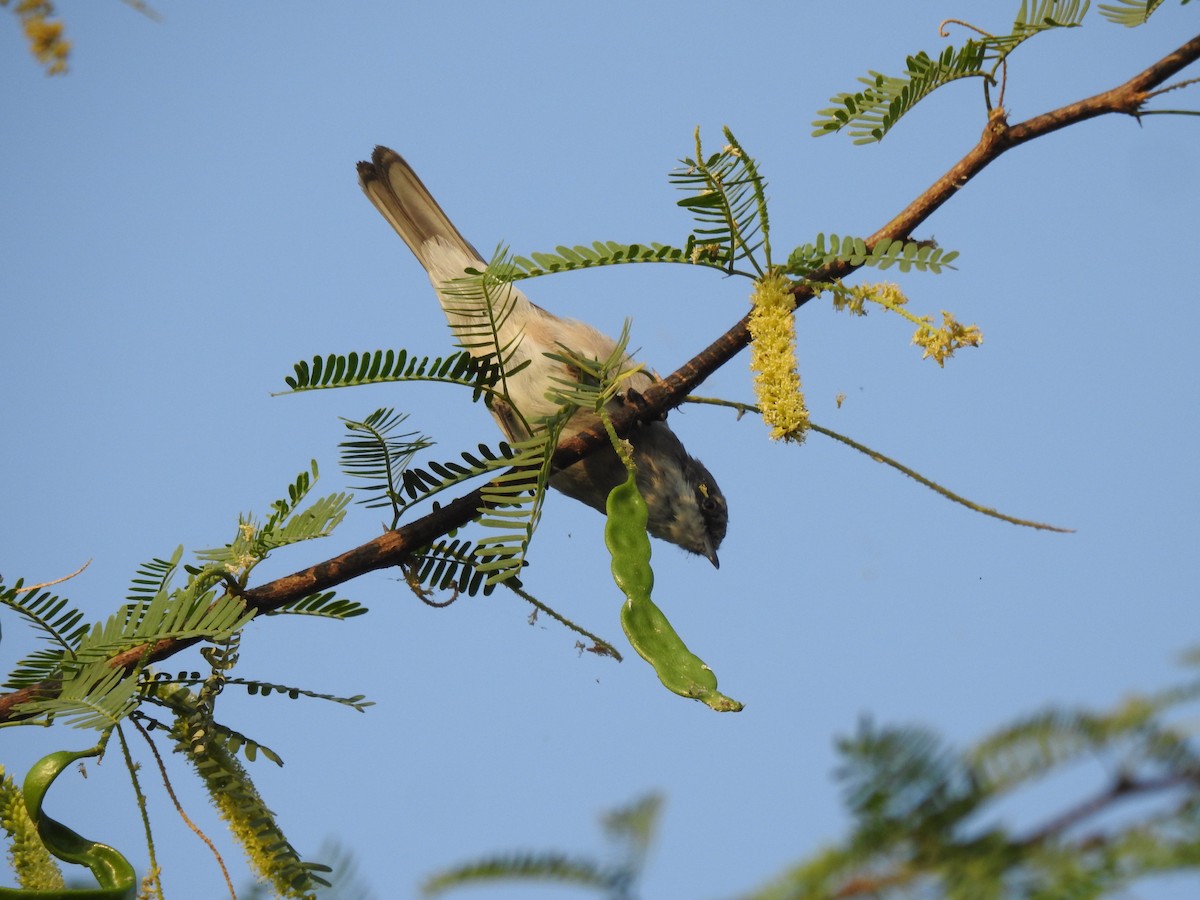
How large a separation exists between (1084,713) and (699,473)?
4999 mm

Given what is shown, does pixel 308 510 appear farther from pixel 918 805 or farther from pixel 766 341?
pixel 918 805

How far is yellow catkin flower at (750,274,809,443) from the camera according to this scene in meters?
2.45

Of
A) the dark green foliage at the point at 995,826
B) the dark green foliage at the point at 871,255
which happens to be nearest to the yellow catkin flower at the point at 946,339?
the dark green foliage at the point at 871,255

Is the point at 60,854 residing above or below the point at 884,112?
below

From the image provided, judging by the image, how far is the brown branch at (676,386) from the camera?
2.34 meters

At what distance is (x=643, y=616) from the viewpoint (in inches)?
96.8

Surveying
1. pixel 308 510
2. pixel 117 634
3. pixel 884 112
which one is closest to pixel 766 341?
pixel 884 112

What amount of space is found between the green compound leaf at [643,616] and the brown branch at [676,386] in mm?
298

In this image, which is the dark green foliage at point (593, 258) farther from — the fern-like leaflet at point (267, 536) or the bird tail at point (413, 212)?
the bird tail at point (413, 212)

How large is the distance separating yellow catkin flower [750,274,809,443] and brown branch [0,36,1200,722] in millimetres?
104

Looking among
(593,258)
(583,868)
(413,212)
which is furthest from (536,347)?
(583,868)

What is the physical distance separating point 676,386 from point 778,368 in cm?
42

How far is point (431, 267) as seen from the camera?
523cm

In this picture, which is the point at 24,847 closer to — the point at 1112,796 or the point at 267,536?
the point at 267,536
